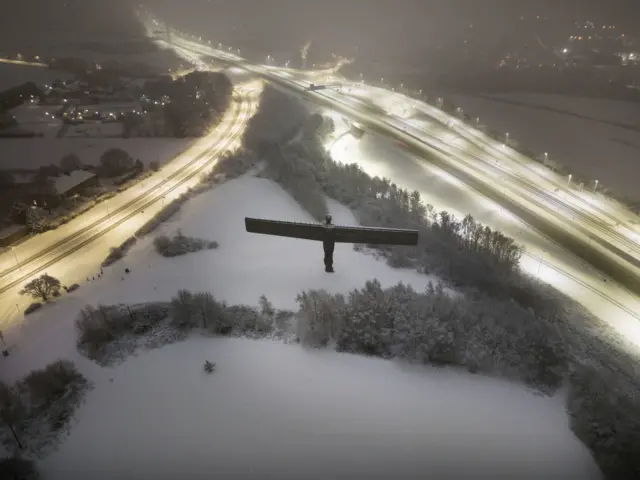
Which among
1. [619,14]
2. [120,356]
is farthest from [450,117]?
[619,14]

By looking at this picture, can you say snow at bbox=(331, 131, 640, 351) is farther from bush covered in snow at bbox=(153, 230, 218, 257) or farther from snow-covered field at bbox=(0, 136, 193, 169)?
bush covered in snow at bbox=(153, 230, 218, 257)

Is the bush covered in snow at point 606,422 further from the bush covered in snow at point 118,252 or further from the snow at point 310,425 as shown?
the bush covered in snow at point 118,252

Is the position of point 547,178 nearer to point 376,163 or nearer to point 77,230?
point 376,163

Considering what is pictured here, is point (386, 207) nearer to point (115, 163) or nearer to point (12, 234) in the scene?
point (12, 234)

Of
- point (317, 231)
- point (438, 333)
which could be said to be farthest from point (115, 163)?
point (438, 333)

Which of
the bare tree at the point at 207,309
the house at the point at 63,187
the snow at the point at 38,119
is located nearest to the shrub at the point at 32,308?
the bare tree at the point at 207,309

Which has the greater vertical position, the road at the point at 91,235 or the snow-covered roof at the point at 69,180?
the snow-covered roof at the point at 69,180
